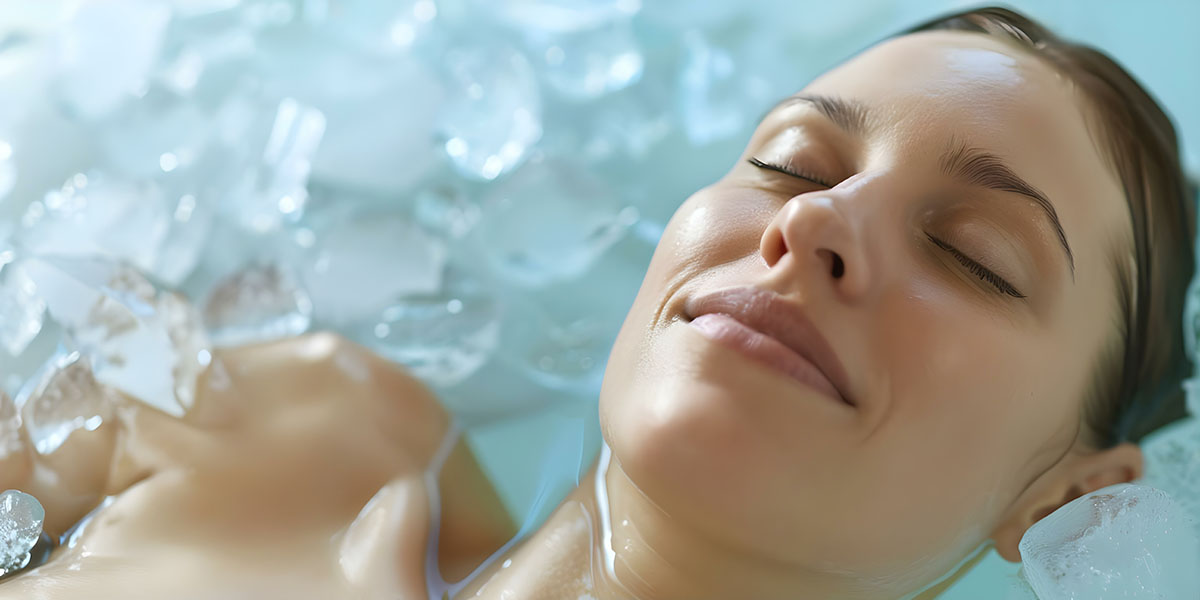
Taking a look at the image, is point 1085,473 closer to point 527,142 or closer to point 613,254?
point 613,254

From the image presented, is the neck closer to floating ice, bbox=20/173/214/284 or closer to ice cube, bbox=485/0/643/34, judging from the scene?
floating ice, bbox=20/173/214/284

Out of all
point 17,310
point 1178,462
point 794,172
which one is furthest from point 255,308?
Result: point 1178,462

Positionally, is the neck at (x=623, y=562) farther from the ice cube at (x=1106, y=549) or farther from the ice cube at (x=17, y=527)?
the ice cube at (x=17, y=527)

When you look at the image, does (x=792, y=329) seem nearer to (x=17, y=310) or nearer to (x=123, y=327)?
(x=123, y=327)

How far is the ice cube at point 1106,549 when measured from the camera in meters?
0.87

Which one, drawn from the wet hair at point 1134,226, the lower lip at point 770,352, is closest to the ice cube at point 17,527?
the lower lip at point 770,352

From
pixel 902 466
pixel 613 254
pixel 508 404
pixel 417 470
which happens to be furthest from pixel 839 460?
pixel 613 254

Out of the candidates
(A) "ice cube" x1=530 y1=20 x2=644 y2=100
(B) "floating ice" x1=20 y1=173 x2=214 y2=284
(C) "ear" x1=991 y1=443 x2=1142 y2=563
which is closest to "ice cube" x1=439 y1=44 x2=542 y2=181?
(A) "ice cube" x1=530 y1=20 x2=644 y2=100

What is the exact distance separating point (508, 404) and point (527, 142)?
0.38m

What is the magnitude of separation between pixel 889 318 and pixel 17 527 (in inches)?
28.1

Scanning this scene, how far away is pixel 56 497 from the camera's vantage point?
910 mm

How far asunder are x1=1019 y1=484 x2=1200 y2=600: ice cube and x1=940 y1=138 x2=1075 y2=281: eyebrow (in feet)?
0.87

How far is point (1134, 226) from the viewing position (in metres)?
0.93

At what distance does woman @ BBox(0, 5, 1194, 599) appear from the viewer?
742 millimetres
